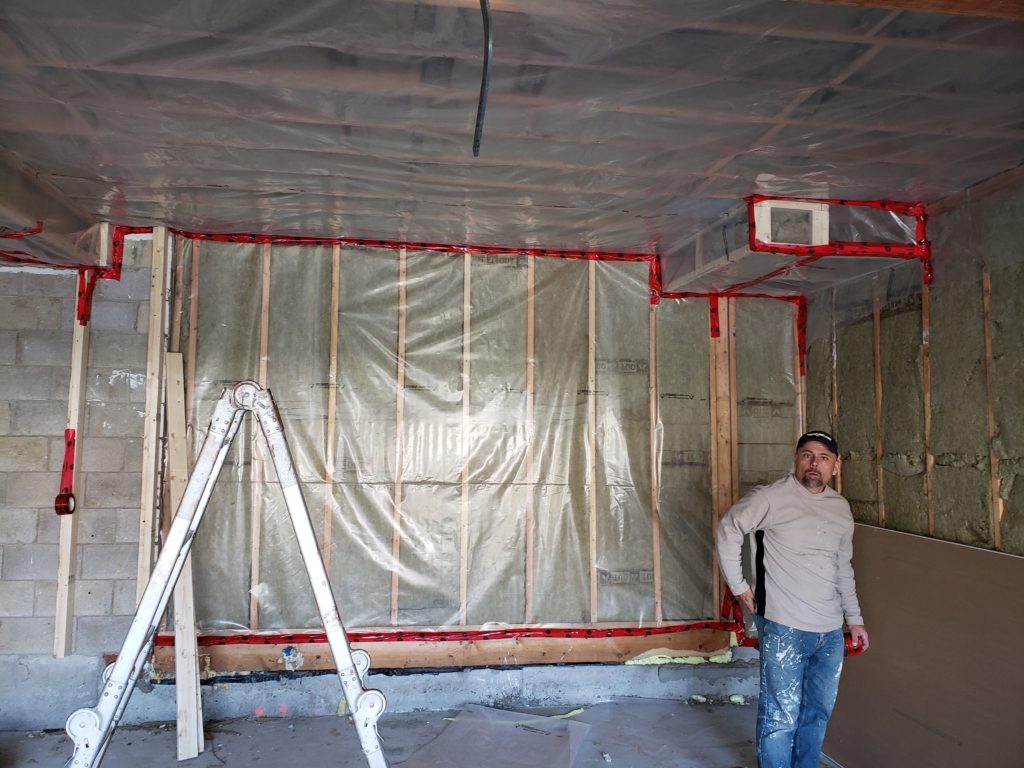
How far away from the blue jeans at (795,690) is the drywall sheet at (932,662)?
0.35m

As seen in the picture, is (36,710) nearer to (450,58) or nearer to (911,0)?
(450,58)

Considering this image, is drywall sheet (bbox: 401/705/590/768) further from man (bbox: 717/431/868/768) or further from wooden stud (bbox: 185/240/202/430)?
wooden stud (bbox: 185/240/202/430)

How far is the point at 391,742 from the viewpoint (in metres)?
3.36

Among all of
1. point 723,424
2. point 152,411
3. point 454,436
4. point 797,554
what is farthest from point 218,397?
point 797,554

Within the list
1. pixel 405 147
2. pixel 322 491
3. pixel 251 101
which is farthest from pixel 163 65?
pixel 322 491

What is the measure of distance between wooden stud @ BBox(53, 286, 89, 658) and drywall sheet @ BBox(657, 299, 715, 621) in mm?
3093

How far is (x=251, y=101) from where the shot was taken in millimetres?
2244

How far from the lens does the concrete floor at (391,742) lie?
315 centimetres

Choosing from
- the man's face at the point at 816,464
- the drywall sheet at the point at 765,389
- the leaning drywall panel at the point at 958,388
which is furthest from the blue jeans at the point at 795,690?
the drywall sheet at the point at 765,389

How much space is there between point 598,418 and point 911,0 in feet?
8.63

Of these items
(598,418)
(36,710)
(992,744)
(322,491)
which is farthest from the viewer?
(598,418)

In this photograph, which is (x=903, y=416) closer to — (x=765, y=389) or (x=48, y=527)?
(x=765, y=389)

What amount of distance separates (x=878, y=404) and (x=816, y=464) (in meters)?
0.77

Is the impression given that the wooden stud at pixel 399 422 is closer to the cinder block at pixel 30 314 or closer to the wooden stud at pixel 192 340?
the wooden stud at pixel 192 340
